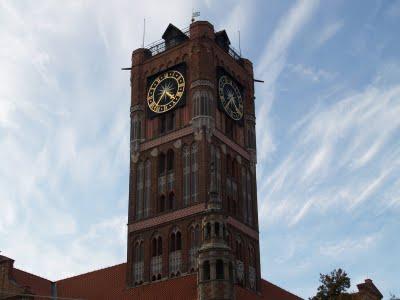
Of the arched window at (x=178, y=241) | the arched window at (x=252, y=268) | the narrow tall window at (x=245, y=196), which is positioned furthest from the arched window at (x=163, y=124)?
the arched window at (x=252, y=268)

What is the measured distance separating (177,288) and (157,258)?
21.0 feet

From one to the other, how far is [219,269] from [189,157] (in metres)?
15.4

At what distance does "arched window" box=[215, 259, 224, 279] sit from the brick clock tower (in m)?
3.23

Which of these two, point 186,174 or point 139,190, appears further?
point 139,190

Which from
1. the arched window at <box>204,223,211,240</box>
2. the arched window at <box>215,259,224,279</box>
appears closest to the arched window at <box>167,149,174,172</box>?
the arched window at <box>204,223,211,240</box>

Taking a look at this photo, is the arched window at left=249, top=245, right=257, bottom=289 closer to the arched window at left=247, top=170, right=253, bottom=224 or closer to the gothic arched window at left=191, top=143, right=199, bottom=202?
the arched window at left=247, top=170, right=253, bottom=224

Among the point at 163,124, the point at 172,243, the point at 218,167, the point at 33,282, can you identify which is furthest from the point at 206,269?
the point at 163,124

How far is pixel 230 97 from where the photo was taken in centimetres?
7525

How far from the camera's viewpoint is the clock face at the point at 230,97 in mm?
73750

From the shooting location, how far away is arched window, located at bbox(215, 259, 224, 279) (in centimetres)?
5628

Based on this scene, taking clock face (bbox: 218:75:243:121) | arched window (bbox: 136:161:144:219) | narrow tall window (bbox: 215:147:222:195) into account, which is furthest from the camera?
clock face (bbox: 218:75:243:121)

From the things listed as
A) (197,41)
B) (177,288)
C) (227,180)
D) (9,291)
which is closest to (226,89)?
(197,41)

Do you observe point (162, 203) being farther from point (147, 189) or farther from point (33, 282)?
point (33, 282)

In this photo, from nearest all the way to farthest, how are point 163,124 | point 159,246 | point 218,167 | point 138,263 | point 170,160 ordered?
point 159,246 → point 138,263 → point 218,167 → point 170,160 → point 163,124
